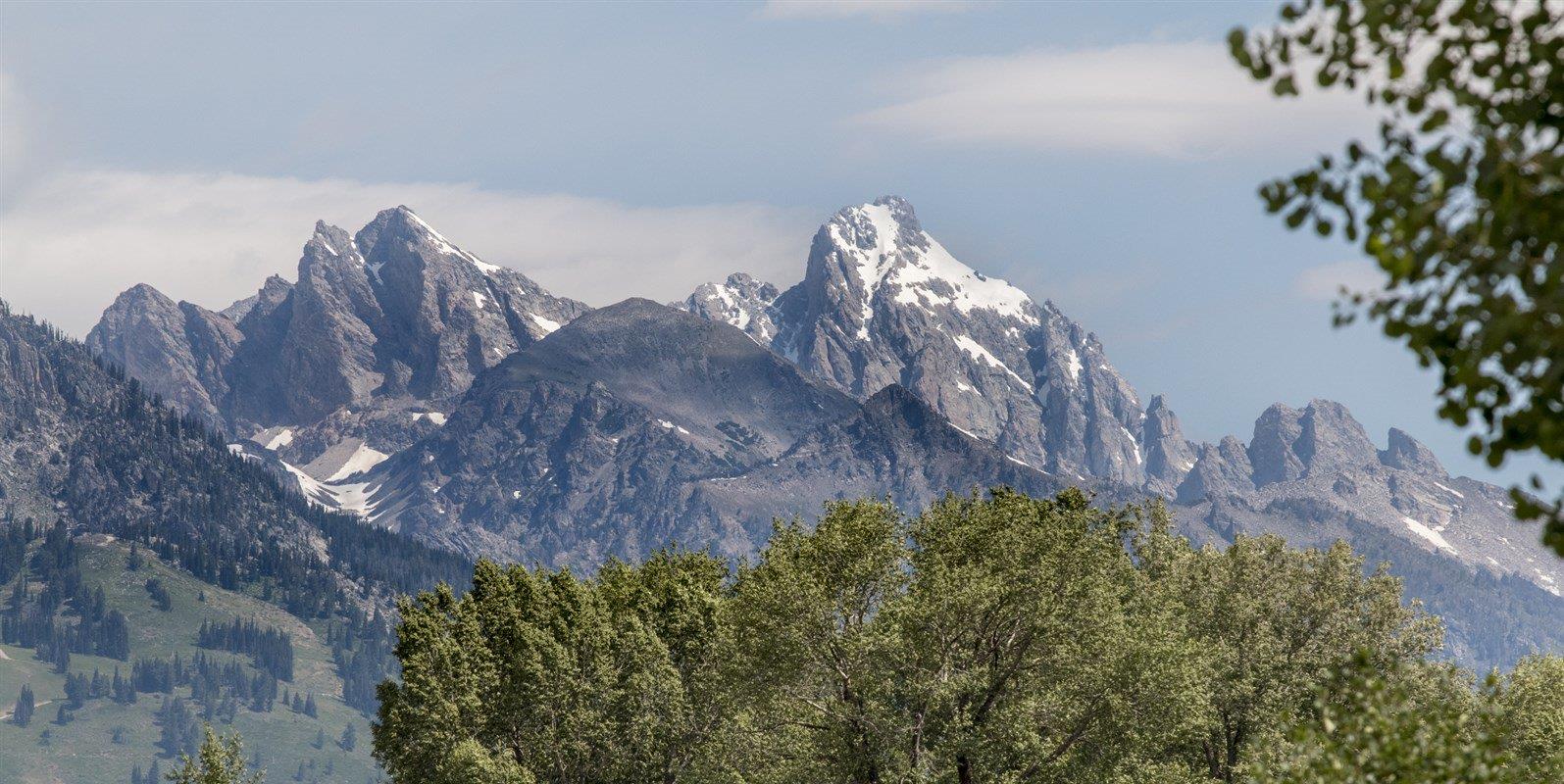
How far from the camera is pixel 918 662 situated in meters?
65.2

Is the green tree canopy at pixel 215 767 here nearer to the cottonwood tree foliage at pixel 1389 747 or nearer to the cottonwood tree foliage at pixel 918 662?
the cottonwood tree foliage at pixel 918 662

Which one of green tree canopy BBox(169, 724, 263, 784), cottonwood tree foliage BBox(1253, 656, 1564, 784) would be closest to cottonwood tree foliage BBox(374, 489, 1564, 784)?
green tree canopy BBox(169, 724, 263, 784)

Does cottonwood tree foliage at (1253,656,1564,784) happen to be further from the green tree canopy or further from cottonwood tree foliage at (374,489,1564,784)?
the green tree canopy

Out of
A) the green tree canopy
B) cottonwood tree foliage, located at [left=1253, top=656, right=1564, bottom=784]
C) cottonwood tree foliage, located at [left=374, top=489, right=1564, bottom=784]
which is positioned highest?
cottonwood tree foliage, located at [left=1253, top=656, right=1564, bottom=784]

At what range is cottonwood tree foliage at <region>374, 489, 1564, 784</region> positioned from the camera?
64.6 m

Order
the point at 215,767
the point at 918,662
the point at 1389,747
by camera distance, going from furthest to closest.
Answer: the point at 215,767, the point at 918,662, the point at 1389,747

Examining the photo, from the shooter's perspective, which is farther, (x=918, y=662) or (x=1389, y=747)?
(x=918, y=662)

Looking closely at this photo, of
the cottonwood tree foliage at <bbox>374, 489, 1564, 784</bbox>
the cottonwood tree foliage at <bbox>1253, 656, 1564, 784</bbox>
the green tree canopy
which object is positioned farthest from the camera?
the green tree canopy

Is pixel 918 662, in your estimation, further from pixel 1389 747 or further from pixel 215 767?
pixel 1389 747

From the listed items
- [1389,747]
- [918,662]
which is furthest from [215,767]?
[1389,747]

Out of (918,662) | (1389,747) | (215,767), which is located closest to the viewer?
(1389,747)

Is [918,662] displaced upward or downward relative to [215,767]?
upward

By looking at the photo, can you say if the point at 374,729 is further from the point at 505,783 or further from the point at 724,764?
the point at 724,764

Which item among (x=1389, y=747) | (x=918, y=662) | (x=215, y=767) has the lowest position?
(x=215, y=767)
